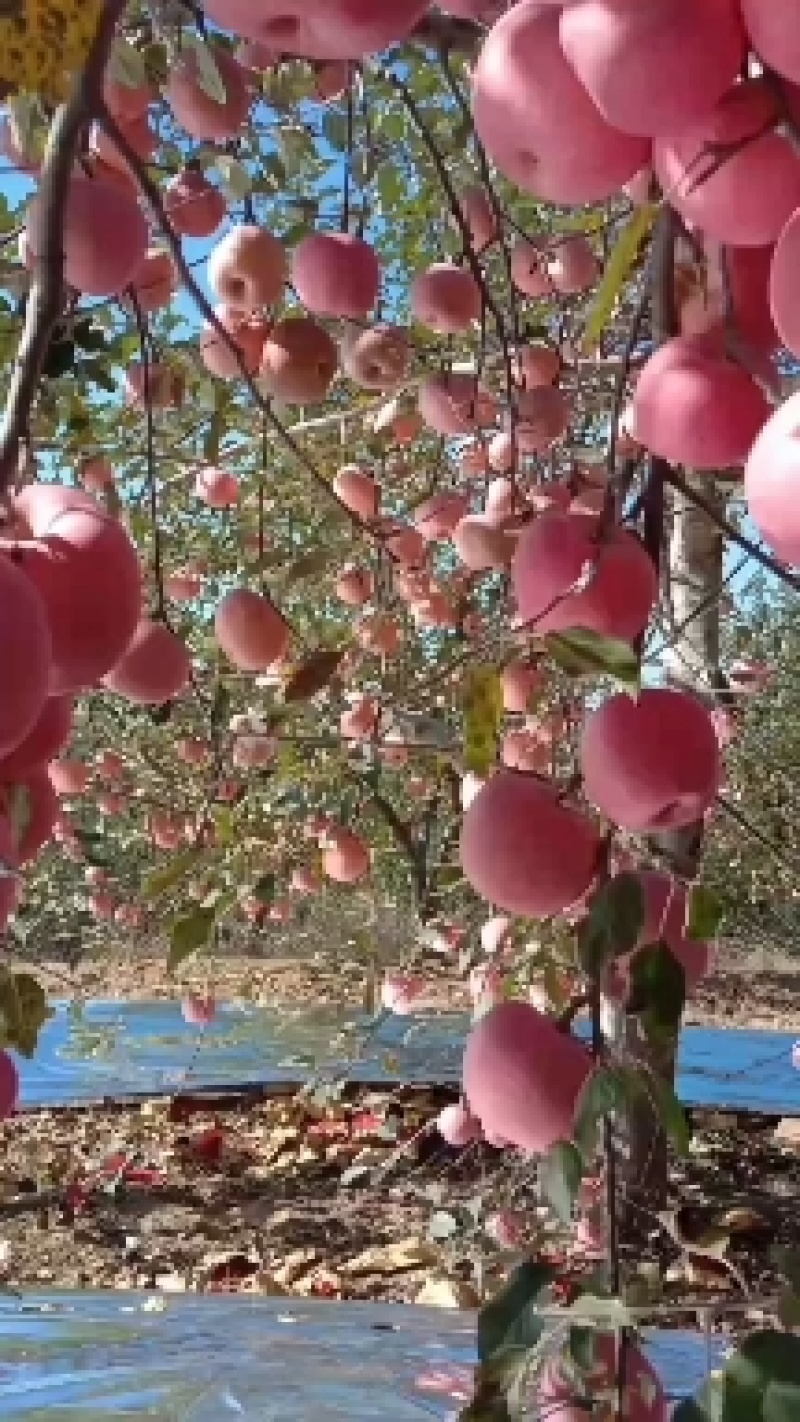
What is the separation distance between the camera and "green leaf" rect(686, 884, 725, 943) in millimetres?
638

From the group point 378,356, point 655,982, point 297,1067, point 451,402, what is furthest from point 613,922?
point 297,1067

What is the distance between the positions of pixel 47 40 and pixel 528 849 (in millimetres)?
329

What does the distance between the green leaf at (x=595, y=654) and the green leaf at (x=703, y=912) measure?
149 mm

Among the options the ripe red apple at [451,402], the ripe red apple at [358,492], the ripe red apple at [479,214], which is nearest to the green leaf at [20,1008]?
the ripe red apple at [451,402]

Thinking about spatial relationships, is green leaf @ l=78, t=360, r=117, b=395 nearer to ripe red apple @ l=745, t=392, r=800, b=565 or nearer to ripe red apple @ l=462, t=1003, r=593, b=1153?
ripe red apple @ l=462, t=1003, r=593, b=1153

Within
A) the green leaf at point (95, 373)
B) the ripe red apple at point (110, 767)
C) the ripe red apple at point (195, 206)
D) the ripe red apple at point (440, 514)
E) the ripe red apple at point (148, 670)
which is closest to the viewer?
the ripe red apple at point (148, 670)

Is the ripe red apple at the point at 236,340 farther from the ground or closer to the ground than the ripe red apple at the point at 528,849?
farther from the ground

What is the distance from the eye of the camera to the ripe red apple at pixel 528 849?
0.57 m

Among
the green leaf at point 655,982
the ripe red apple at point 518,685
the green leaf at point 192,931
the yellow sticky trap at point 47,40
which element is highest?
the ripe red apple at point 518,685

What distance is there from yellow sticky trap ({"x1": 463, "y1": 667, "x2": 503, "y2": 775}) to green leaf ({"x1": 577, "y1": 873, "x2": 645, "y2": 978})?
0.22 ft

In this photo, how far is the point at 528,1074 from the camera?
0.60 metres

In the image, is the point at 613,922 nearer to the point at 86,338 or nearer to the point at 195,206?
the point at 195,206

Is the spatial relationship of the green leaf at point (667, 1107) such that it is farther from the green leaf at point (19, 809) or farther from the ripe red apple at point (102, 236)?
the ripe red apple at point (102, 236)

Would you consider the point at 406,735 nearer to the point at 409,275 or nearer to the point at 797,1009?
the point at 409,275
